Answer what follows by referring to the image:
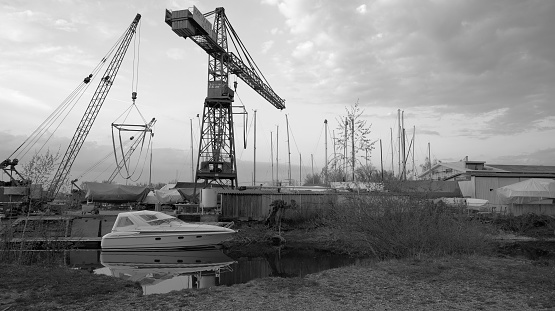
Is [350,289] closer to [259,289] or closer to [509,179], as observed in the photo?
[259,289]

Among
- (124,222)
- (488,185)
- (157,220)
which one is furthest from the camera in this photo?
(488,185)

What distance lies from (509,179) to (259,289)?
42.7m

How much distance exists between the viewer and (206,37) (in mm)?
48469

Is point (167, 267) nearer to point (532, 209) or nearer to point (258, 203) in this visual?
point (258, 203)

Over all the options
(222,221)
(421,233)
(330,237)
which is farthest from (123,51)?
(421,233)

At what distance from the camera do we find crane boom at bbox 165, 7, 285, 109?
4536 cm

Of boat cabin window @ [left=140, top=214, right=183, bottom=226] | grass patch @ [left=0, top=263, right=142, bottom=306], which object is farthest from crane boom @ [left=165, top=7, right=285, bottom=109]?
grass patch @ [left=0, top=263, right=142, bottom=306]

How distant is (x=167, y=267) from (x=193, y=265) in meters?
1.28

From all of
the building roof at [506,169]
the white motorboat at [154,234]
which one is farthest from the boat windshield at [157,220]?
the building roof at [506,169]

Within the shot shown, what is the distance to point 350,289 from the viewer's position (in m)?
10.8

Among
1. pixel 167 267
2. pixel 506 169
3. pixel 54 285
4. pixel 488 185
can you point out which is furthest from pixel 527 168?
pixel 54 285

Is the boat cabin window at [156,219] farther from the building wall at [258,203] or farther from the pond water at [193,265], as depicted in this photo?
the building wall at [258,203]

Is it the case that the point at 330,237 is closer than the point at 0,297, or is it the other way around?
the point at 0,297

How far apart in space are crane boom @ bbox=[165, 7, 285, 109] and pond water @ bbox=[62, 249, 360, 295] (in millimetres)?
28306
